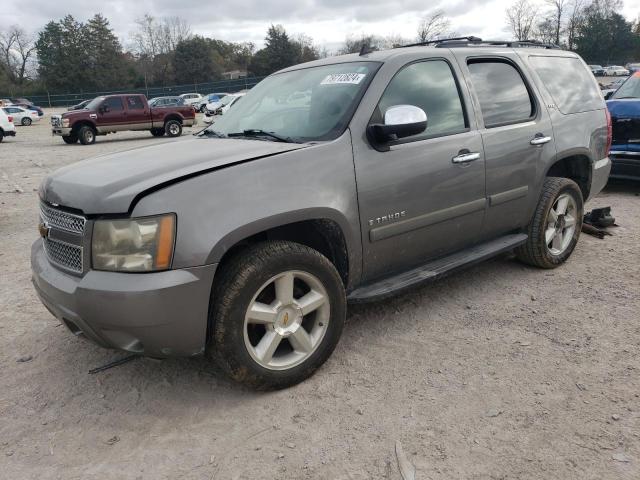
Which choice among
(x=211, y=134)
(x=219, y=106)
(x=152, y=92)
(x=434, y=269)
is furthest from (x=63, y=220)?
(x=152, y=92)

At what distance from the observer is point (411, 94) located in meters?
3.45

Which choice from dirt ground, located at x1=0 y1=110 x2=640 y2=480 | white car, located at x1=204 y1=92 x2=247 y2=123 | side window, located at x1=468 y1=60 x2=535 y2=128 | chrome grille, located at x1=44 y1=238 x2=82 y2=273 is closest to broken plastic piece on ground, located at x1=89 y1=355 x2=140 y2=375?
dirt ground, located at x1=0 y1=110 x2=640 y2=480

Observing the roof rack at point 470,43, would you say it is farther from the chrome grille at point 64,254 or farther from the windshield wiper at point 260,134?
the chrome grille at point 64,254

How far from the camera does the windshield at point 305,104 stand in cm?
320

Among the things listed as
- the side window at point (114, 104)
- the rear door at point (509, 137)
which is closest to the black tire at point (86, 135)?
the side window at point (114, 104)

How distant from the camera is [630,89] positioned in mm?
8016

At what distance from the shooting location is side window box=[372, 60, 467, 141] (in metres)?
Answer: 3.36

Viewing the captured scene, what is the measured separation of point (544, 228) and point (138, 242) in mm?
3358

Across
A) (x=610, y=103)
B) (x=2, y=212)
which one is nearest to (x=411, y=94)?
(x=610, y=103)

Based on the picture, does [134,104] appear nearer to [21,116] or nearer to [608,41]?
[21,116]

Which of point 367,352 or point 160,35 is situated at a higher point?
point 160,35

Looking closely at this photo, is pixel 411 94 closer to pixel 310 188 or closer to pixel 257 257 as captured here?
pixel 310 188

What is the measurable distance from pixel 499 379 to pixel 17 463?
2441 mm

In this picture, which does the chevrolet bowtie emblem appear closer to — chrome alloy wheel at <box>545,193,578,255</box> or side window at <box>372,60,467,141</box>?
side window at <box>372,60,467,141</box>
